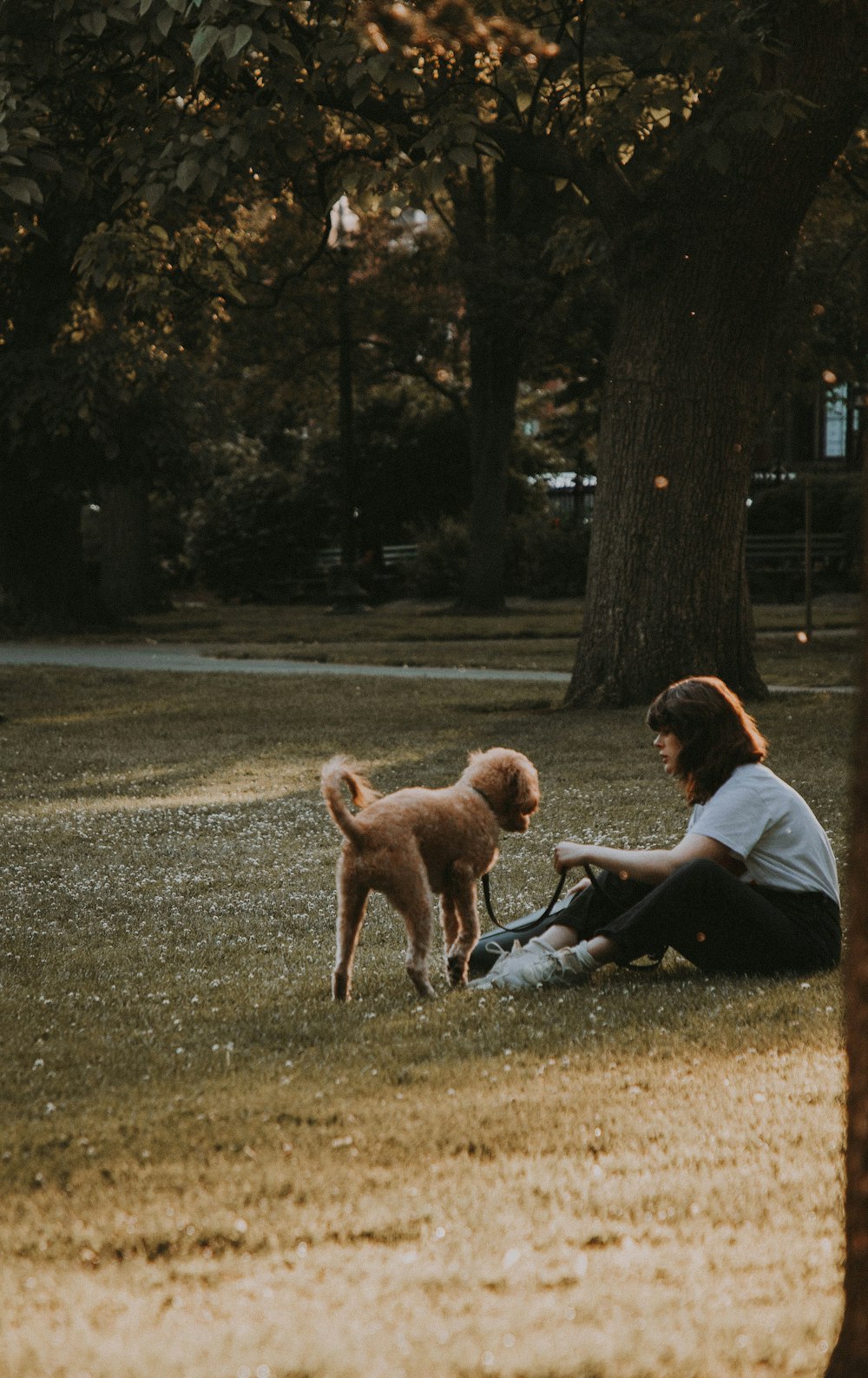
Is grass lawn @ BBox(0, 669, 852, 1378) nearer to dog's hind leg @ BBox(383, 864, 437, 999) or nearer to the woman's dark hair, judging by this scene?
dog's hind leg @ BBox(383, 864, 437, 999)

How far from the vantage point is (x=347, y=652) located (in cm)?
2250

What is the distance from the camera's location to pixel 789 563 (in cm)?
3250

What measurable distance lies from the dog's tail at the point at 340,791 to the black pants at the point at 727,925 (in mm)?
1178

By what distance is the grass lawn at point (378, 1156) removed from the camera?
116 inches

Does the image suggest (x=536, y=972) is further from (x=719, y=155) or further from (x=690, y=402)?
(x=690, y=402)

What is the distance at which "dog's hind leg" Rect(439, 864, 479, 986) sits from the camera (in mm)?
5680

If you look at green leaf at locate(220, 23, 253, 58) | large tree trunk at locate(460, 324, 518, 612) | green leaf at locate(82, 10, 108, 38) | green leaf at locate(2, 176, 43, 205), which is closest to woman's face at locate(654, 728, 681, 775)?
green leaf at locate(220, 23, 253, 58)

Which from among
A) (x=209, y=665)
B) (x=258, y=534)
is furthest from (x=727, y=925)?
(x=258, y=534)

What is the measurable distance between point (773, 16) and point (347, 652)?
11.4m

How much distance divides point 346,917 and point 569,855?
85 centimetres

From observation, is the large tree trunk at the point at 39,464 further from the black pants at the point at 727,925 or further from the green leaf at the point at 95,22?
the black pants at the point at 727,925

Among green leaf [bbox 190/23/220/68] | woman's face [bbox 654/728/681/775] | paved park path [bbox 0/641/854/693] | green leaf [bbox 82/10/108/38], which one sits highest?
green leaf [bbox 82/10/108/38]

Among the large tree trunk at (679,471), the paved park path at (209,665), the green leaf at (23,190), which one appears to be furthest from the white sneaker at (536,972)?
the paved park path at (209,665)

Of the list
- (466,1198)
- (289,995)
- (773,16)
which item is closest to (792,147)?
(773,16)
